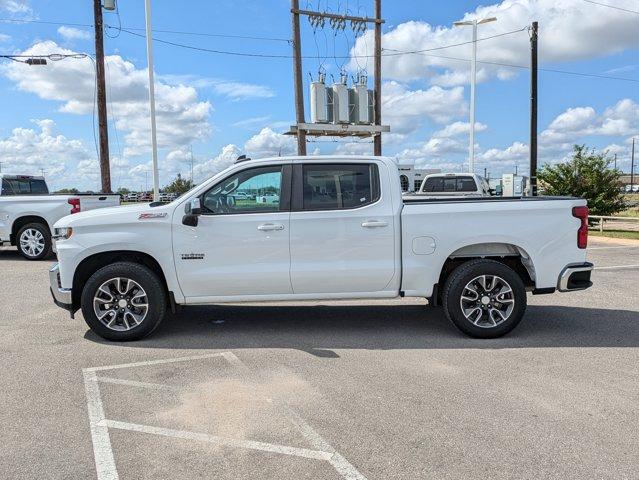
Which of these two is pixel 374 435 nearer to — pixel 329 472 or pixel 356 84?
pixel 329 472

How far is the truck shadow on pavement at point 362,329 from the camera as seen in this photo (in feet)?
18.6

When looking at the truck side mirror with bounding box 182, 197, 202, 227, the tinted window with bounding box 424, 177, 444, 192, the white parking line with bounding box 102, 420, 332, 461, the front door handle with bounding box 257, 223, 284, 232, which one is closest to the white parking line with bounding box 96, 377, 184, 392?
the white parking line with bounding box 102, 420, 332, 461

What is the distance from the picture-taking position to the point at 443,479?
3.08m

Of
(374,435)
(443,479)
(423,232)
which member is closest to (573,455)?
(443,479)

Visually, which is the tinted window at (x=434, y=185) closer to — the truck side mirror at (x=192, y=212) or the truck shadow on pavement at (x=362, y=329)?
the truck shadow on pavement at (x=362, y=329)

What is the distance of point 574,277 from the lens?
580 cm

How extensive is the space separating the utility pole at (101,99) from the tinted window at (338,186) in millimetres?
14692

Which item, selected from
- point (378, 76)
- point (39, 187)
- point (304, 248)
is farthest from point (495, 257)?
point (378, 76)

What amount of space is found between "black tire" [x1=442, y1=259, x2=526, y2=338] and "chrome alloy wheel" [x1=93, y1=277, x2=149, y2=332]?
10.4ft

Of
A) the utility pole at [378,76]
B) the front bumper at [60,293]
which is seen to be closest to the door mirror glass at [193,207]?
the front bumper at [60,293]

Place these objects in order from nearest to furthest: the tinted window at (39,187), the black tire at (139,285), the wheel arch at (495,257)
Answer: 1. the black tire at (139,285)
2. the wheel arch at (495,257)
3. the tinted window at (39,187)

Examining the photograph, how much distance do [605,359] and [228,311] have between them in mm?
4387

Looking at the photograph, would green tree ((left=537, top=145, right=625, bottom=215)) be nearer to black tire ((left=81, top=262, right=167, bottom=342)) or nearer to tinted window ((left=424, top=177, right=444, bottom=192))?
tinted window ((left=424, top=177, right=444, bottom=192))

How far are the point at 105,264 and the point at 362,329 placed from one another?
9.49 feet
